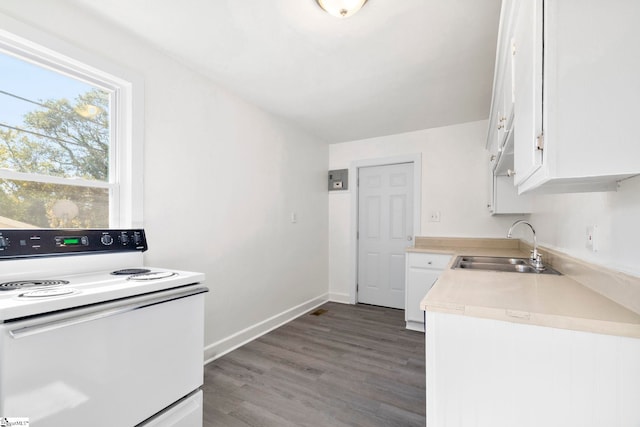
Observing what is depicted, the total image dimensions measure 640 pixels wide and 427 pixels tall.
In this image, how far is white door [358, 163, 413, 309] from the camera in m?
3.87

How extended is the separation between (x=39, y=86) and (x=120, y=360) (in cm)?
150

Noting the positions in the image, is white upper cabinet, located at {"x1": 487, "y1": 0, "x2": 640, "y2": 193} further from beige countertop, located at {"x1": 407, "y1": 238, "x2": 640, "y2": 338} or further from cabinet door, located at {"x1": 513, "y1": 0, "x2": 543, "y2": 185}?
beige countertop, located at {"x1": 407, "y1": 238, "x2": 640, "y2": 338}

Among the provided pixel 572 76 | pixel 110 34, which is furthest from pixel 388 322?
pixel 110 34

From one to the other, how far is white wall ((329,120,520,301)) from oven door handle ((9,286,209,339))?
2.94 meters

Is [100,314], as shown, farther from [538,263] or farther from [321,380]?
[538,263]

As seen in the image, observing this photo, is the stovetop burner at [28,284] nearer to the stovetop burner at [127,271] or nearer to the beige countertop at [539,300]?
the stovetop burner at [127,271]

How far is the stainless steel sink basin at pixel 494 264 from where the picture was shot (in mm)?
2157

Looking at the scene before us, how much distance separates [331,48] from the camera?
200 centimetres

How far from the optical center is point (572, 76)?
83cm

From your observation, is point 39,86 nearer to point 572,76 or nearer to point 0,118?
point 0,118

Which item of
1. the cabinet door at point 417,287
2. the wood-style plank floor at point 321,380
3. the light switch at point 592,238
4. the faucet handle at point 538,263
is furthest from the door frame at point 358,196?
the light switch at point 592,238

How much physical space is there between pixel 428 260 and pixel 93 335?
2772 mm

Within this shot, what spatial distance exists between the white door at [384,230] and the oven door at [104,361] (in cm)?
287

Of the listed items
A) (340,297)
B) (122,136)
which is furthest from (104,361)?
(340,297)
